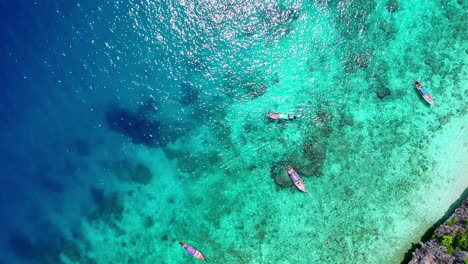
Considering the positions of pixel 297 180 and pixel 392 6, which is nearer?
pixel 297 180

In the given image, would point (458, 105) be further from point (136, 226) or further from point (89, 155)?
point (89, 155)

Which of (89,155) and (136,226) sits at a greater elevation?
(89,155)

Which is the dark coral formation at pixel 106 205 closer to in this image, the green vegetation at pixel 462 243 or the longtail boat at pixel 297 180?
the longtail boat at pixel 297 180

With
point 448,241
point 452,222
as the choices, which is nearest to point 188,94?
point 448,241

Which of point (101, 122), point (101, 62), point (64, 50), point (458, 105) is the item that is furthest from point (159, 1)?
point (458, 105)

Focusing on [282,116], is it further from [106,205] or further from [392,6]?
[106,205]
